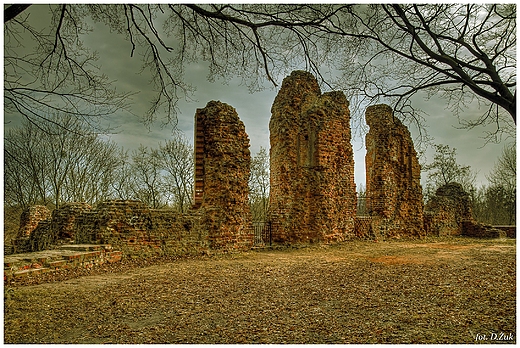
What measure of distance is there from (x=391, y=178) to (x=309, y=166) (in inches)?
266

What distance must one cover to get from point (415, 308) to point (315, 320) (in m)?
1.53

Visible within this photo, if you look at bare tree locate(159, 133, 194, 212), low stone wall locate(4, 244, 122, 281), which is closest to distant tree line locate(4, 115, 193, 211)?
bare tree locate(159, 133, 194, 212)

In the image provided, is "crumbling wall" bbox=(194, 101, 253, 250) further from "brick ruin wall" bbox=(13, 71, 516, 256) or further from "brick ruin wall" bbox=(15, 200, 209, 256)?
"brick ruin wall" bbox=(15, 200, 209, 256)

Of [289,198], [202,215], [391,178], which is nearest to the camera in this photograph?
[202,215]

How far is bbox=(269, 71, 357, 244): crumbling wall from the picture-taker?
572 inches

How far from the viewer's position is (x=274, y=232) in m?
14.8

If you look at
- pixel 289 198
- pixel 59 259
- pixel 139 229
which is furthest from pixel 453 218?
pixel 59 259

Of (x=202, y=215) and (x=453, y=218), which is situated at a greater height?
(x=202, y=215)

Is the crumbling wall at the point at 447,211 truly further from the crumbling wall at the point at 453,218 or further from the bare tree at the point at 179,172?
the bare tree at the point at 179,172

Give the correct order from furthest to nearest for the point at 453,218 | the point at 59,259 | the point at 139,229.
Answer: the point at 453,218 < the point at 139,229 < the point at 59,259

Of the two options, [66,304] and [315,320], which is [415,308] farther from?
[66,304]

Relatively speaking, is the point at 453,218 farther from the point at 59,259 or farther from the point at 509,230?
the point at 59,259

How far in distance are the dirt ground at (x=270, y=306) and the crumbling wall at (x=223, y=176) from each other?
317 cm

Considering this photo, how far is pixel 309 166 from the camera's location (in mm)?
14961
